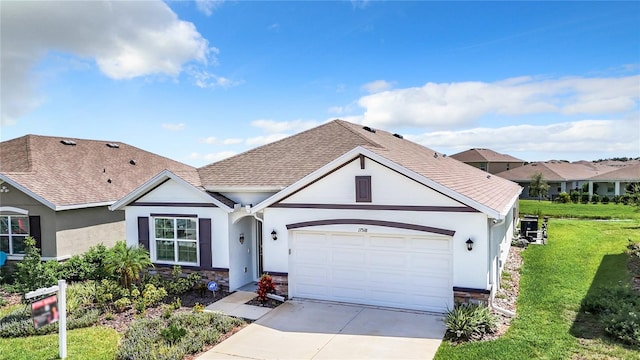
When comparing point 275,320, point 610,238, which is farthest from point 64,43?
point 610,238

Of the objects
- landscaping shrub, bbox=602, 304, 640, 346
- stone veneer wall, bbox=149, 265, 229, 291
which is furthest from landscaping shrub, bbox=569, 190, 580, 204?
stone veneer wall, bbox=149, 265, 229, 291

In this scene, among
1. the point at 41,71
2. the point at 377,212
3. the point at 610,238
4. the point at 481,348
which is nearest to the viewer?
the point at 481,348

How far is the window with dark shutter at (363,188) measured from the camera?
11.7 metres

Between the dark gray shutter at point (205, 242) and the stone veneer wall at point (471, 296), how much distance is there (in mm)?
7889

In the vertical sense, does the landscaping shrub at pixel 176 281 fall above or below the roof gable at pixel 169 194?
below

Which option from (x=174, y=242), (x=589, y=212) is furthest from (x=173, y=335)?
(x=589, y=212)

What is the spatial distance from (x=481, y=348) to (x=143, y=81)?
15.8 metres

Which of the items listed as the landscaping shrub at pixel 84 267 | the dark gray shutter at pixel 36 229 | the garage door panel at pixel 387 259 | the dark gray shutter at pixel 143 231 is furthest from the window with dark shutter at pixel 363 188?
the dark gray shutter at pixel 36 229

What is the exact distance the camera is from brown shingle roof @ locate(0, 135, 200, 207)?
16266mm

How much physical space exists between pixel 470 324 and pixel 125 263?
10.2 m

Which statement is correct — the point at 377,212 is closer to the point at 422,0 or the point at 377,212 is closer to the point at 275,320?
the point at 275,320

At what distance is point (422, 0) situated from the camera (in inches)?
616

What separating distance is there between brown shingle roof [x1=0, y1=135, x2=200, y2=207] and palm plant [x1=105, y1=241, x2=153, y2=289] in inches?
116

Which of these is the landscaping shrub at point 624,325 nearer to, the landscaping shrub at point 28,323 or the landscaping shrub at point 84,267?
the landscaping shrub at point 28,323
